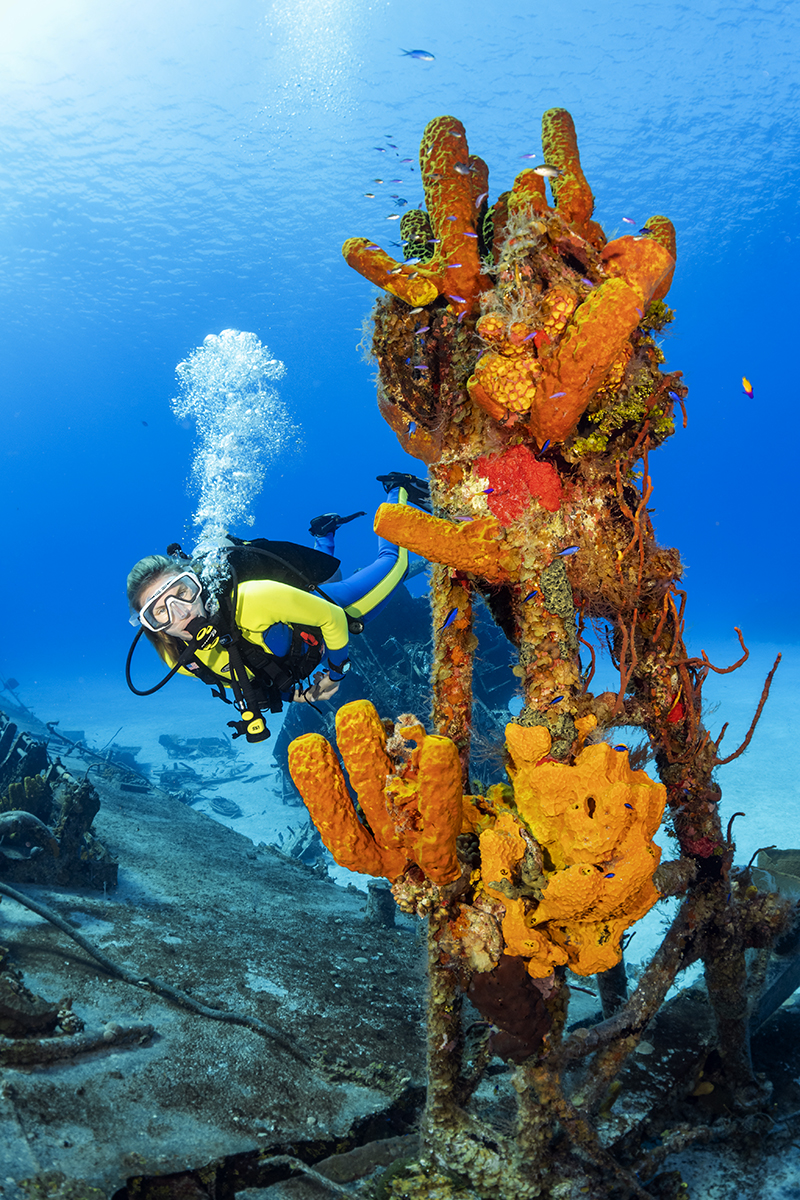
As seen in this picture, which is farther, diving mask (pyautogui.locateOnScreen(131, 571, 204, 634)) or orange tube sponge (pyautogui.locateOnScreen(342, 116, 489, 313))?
diving mask (pyautogui.locateOnScreen(131, 571, 204, 634))

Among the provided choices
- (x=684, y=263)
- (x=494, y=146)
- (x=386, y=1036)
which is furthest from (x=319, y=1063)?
(x=684, y=263)

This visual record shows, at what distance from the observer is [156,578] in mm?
3943

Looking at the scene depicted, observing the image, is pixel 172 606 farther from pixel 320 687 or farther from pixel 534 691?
pixel 534 691

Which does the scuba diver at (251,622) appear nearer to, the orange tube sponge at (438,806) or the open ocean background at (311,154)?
the orange tube sponge at (438,806)

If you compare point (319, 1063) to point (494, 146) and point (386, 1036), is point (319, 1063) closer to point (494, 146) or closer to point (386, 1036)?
point (386, 1036)

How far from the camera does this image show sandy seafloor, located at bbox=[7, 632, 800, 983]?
31.7ft

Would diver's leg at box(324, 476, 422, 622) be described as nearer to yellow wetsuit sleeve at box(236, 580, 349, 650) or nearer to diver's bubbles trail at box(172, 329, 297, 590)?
yellow wetsuit sleeve at box(236, 580, 349, 650)

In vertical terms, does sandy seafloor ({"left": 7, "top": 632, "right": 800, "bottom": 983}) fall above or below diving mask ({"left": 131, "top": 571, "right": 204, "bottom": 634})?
above

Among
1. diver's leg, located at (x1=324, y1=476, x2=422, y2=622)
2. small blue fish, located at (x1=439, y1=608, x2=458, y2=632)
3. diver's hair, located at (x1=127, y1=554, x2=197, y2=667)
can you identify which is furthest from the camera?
diver's leg, located at (x1=324, y1=476, x2=422, y2=622)

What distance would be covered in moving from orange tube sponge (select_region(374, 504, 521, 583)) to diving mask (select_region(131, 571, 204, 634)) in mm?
2217

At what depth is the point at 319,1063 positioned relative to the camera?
324 centimetres

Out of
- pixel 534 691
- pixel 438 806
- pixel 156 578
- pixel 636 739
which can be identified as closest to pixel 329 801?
pixel 438 806

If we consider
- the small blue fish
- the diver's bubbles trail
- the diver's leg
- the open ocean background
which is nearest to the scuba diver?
the diver's leg

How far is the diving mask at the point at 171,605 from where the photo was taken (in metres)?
3.81
